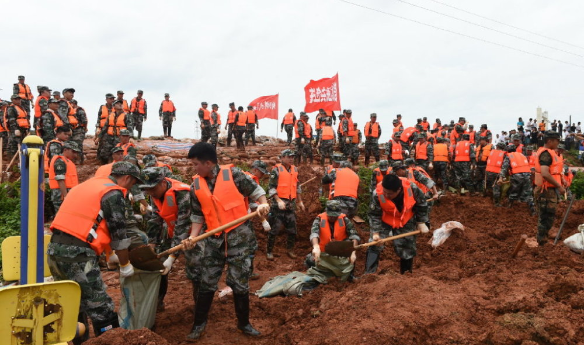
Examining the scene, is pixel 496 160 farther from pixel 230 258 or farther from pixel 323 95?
pixel 230 258

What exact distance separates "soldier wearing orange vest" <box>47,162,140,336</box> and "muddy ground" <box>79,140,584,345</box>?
23.8 inches

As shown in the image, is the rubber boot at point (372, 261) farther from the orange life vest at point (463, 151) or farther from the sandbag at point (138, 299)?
the orange life vest at point (463, 151)

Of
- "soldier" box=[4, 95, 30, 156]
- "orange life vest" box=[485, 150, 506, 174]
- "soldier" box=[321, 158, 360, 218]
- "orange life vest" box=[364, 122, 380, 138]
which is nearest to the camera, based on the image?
"soldier" box=[321, 158, 360, 218]

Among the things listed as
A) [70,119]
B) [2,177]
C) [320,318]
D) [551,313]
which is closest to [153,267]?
[320,318]

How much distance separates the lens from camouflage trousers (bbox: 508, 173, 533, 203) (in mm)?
10539

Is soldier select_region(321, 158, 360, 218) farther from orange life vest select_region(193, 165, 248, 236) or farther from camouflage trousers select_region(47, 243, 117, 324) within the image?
camouflage trousers select_region(47, 243, 117, 324)

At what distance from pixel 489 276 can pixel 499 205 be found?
7.40 m

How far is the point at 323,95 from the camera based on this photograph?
16.1 meters

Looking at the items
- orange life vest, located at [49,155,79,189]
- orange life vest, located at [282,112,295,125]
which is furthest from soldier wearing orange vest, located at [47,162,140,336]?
orange life vest, located at [282,112,295,125]

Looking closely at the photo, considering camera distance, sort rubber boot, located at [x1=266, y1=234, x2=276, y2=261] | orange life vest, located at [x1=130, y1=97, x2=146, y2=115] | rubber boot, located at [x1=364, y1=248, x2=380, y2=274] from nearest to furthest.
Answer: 1. rubber boot, located at [x1=364, y1=248, x2=380, y2=274]
2. rubber boot, located at [x1=266, y1=234, x2=276, y2=261]
3. orange life vest, located at [x1=130, y1=97, x2=146, y2=115]

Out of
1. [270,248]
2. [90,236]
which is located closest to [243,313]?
[90,236]

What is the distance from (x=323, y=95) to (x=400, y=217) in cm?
1118

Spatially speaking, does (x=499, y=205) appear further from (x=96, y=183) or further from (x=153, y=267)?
(x=96, y=183)

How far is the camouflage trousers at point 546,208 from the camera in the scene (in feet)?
20.1
